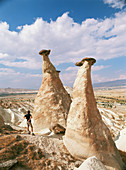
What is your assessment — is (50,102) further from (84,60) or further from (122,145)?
(122,145)

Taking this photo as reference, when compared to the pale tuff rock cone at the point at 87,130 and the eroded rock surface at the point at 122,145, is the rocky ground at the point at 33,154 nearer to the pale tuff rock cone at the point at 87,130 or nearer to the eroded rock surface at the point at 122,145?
the pale tuff rock cone at the point at 87,130

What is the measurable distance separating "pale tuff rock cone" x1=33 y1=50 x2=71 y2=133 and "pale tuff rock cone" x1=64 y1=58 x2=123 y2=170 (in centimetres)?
289

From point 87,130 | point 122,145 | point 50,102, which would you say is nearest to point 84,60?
point 87,130

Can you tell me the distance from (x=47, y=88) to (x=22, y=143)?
474 cm

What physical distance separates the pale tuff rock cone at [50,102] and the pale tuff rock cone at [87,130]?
289cm

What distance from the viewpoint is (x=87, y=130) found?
5.22 metres

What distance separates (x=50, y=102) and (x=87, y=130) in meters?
4.28

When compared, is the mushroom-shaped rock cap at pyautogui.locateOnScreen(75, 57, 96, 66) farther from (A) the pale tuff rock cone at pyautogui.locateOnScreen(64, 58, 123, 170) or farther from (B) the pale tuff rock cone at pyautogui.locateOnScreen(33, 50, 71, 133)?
(B) the pale tuff rock cone at pyautogui.locateOnScreen(33, 50, 71, 133)

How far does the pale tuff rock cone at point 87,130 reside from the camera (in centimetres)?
512

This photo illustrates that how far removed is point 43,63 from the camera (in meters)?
10.1

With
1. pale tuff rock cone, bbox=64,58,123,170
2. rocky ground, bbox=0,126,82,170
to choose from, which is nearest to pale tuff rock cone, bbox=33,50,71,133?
rocky ground, bbox=0,126,82,170

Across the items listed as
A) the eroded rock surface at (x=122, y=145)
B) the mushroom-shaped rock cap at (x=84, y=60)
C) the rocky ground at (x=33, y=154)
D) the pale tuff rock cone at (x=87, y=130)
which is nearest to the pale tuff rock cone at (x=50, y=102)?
the rocky ground at (x=33, y=154)

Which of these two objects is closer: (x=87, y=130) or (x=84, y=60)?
(x=87, y=130)

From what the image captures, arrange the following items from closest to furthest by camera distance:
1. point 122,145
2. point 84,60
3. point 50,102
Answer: point 84,60 → point 122,145 → point 50,102
